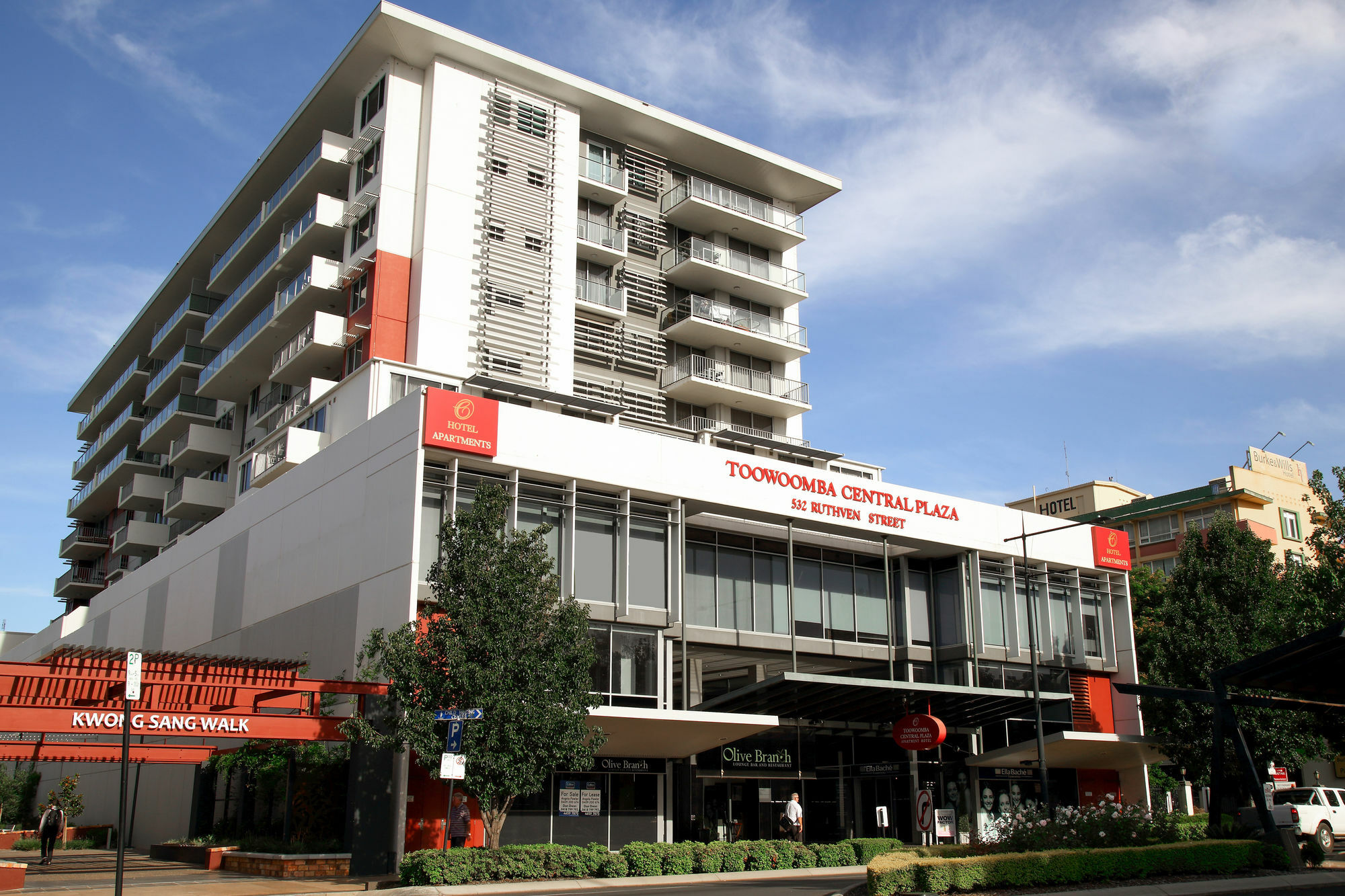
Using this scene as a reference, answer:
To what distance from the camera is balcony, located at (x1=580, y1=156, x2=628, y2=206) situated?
149 feet

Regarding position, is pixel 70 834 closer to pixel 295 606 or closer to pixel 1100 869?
pixel 295 606

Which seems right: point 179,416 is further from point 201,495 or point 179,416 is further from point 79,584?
point 79,584

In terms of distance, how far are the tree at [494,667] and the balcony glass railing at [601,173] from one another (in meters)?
24.0

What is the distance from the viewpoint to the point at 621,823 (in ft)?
98.9

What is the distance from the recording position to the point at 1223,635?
35938mm

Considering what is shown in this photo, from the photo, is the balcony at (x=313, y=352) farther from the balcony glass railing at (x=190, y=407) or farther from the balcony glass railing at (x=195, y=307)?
the balcony glass railing at (x=195, y=307)

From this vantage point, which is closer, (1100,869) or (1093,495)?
(1100,869)

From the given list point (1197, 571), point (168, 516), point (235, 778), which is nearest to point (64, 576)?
point (168, 516)

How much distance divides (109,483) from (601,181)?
136 ft

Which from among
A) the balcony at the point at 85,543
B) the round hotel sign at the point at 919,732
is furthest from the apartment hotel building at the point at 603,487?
the balcony at the point at 85,543

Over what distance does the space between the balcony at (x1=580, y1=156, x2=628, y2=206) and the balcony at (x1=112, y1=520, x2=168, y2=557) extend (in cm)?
3174

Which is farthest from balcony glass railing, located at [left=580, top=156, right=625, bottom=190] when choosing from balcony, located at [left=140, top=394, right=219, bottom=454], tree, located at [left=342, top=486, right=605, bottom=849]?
balcony, located at [left=140, top=394, right=219, bottom=454]

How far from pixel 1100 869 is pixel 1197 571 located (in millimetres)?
22426

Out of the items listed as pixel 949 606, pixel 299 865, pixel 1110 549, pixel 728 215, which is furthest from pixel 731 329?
pixel 299 865
